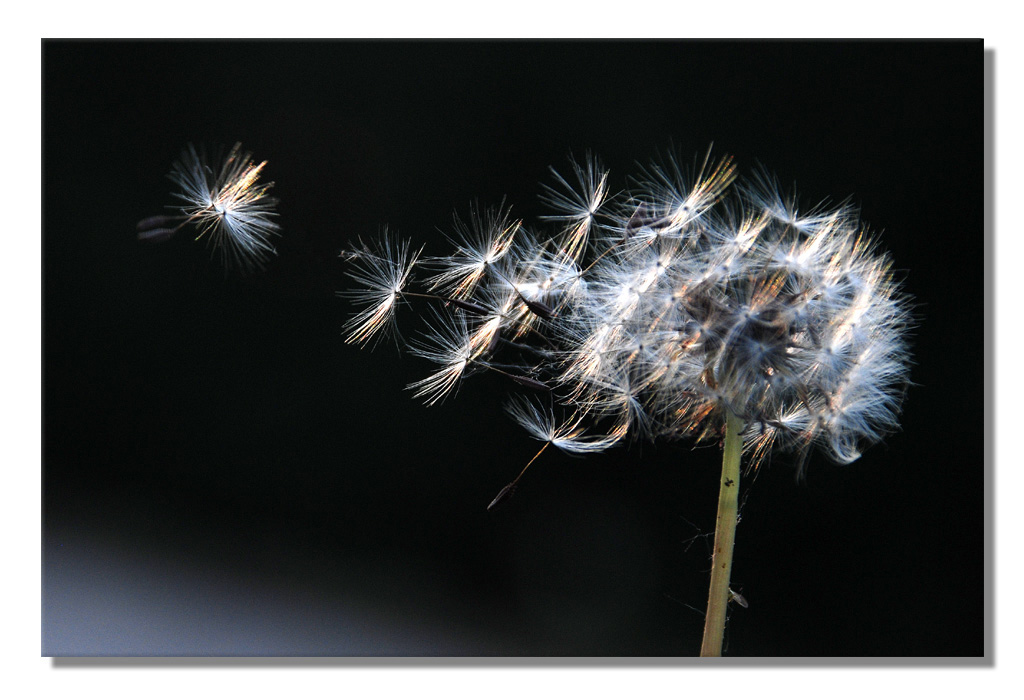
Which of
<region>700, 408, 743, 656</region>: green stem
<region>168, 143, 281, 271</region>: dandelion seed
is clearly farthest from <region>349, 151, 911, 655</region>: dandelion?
<region>168, 143, 281, 271</region>: dandelion seed

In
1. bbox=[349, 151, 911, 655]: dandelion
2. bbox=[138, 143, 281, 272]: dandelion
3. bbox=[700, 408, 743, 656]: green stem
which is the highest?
bbox=[138, 143, 281, 272]: dandelion

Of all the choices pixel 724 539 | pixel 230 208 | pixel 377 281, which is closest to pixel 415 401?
pixel 377 281

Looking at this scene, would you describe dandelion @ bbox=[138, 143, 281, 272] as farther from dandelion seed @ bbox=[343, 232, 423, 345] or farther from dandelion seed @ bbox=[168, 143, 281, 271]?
dandelion seed @ bbox=[343, 232, 423, 345]

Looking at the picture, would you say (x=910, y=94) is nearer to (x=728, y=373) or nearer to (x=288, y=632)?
(x=728, y=373)

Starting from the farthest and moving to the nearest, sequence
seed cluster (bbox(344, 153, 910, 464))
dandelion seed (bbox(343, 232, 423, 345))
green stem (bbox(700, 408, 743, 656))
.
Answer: dandelion seed (bbox(343, 232, 423, 345)) → green stem (bbox(700, 408, 743, 656)) → seed cluster (bbox(344, 153, 910, 464))

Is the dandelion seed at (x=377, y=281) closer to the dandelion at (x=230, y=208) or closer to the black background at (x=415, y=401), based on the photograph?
the black background at (x=415, y=401)

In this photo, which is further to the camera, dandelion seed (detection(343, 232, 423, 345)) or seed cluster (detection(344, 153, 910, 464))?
dandelion seed (detection(343, 232, 423, 345))
